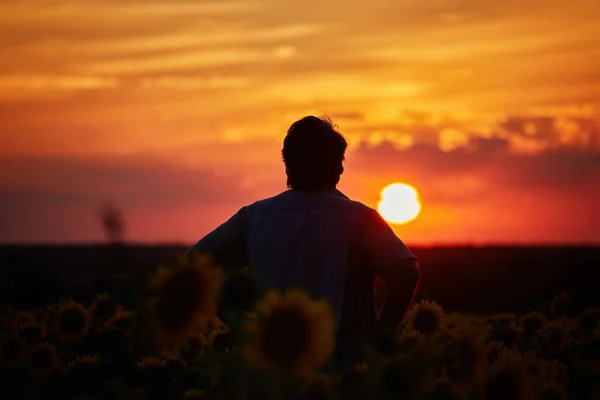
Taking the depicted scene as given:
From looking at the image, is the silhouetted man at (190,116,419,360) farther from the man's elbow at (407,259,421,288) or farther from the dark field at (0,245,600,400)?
the dark field at (0,245,600,400)

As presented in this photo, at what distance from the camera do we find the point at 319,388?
2889mm

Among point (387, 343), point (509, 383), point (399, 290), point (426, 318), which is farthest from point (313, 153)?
point (509, 383)

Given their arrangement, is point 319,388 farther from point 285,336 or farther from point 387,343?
point 387,343

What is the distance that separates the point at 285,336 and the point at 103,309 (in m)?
3.57

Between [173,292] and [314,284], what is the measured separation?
87.8 inches

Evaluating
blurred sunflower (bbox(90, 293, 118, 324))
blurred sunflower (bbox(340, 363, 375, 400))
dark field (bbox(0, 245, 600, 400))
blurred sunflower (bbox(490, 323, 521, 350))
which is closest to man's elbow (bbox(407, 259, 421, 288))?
dark field (bbox(0, 245, 600, 400))

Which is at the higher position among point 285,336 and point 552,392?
point 285,336

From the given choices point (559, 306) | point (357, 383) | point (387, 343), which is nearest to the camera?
point (357, 383)

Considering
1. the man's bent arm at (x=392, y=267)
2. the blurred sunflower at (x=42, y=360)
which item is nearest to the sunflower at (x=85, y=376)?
the blurred sunflower at (x=42, y=360)

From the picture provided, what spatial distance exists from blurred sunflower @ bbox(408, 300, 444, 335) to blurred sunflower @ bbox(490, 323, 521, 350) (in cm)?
33

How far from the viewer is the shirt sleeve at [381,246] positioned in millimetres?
5449

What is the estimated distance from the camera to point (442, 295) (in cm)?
1672

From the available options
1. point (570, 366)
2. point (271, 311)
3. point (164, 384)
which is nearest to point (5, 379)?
point (164, 384)

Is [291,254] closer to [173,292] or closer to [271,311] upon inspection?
[173,292]
